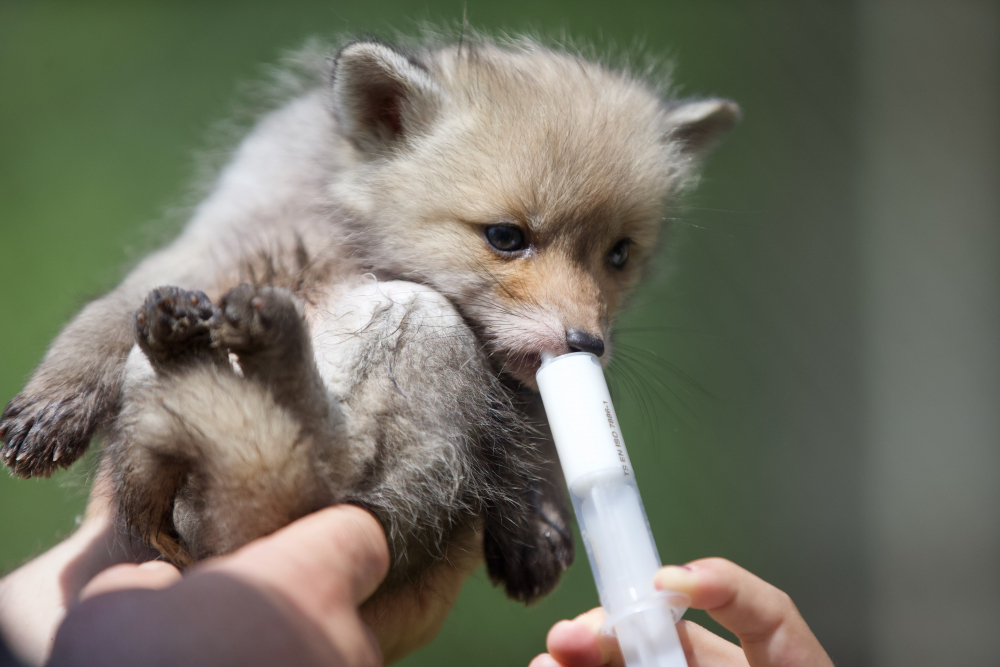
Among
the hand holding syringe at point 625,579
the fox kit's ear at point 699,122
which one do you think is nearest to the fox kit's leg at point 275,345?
the hand holding syringe at point 625,579

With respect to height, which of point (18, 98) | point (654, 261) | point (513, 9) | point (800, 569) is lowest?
point (800, 569)

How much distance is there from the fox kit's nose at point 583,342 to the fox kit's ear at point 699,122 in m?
0.66

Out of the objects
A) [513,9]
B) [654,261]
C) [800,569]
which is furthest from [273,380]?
[800,569]

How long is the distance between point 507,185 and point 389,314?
33 cm

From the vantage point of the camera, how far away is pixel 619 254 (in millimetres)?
1359

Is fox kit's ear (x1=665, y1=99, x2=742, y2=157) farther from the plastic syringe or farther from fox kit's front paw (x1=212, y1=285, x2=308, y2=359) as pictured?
fox kit's front paw (x1=212, y1=285, x2=308, y2=359)

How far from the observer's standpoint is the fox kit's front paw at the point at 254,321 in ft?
2.90

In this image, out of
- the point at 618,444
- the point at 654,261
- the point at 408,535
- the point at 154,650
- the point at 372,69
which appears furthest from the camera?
the point at 654,261

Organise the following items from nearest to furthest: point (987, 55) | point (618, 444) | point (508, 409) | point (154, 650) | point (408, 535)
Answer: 1. point (154, 650)
2. point (618, 444)
3. point (408, 535)
4. point (508, 409)
5. point (987, 55)

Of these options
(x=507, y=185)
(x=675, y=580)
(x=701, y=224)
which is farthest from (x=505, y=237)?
(x=701, y=224)

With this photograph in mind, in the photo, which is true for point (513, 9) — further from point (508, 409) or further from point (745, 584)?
point (745, 584)

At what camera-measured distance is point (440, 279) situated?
122cm

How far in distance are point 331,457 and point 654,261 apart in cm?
94

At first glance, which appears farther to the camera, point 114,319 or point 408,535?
point 114,319
